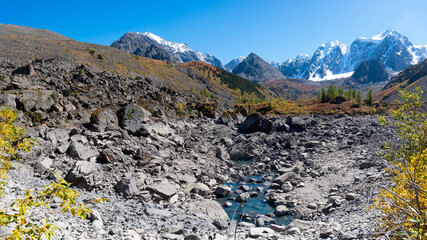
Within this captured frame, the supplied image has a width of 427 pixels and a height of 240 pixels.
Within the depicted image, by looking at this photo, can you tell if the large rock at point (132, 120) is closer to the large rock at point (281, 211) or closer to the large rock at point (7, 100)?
the large rock at point (7, 100)

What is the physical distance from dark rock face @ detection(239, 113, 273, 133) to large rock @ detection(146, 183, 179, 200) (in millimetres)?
42947

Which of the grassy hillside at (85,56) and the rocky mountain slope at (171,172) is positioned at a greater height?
the grassy hillside at (85,56)

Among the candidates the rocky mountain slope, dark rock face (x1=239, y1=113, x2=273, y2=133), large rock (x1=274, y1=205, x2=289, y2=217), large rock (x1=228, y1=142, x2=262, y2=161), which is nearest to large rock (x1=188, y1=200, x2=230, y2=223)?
the rocky mountain slope

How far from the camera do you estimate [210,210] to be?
1847 cm

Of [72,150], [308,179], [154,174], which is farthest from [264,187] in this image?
[72,150]

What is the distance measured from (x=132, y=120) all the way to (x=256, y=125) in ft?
117

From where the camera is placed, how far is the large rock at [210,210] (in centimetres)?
1786

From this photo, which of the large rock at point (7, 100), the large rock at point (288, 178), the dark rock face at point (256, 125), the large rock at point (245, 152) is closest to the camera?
the large rock at point (288, 178)

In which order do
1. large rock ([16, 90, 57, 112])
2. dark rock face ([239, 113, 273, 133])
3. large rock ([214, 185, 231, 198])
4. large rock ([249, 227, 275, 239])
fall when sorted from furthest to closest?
1. dark rock face ([239, 113, 273, 133])
2. large rock ([16, 90, 57, 112])
3. large rock ([214, 185, 231, 198])
4. large rock ([249, 227, 275, 239])

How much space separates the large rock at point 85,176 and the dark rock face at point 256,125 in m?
46.3

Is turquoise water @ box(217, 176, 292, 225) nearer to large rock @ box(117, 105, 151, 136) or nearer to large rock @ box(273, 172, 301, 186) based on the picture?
large rock @ box(273, 172, 301, 186)

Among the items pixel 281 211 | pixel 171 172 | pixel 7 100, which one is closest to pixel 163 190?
pixel 171 172

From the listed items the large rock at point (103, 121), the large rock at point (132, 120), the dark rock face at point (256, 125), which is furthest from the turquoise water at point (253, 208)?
the dark rock face at point (256, 125)

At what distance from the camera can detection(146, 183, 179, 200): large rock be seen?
A: 767 inches
